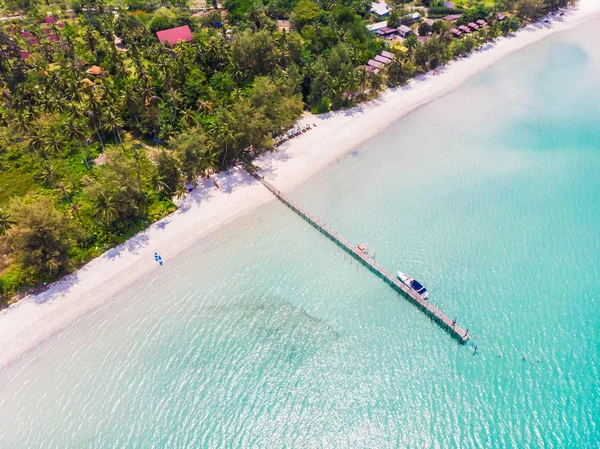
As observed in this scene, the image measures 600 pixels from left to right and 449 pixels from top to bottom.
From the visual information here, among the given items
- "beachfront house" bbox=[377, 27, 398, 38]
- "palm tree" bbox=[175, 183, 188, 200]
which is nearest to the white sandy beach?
"palm tree" bbox=[175, 183, 188, 200]

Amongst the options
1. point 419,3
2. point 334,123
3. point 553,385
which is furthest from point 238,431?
point 419,3

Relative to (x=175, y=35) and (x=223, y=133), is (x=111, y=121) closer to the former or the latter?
(x=223, y=133)

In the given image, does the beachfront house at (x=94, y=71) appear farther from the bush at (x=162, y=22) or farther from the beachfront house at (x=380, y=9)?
the beachfront house at (x=380, y=9)

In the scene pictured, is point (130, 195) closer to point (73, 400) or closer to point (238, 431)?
point (73, 400)

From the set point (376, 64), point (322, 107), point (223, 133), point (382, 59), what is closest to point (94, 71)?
point (223, 133)

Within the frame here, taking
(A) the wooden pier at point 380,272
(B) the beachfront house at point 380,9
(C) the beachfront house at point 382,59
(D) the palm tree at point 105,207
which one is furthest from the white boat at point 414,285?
(B) the beachfront house at point 380,9
